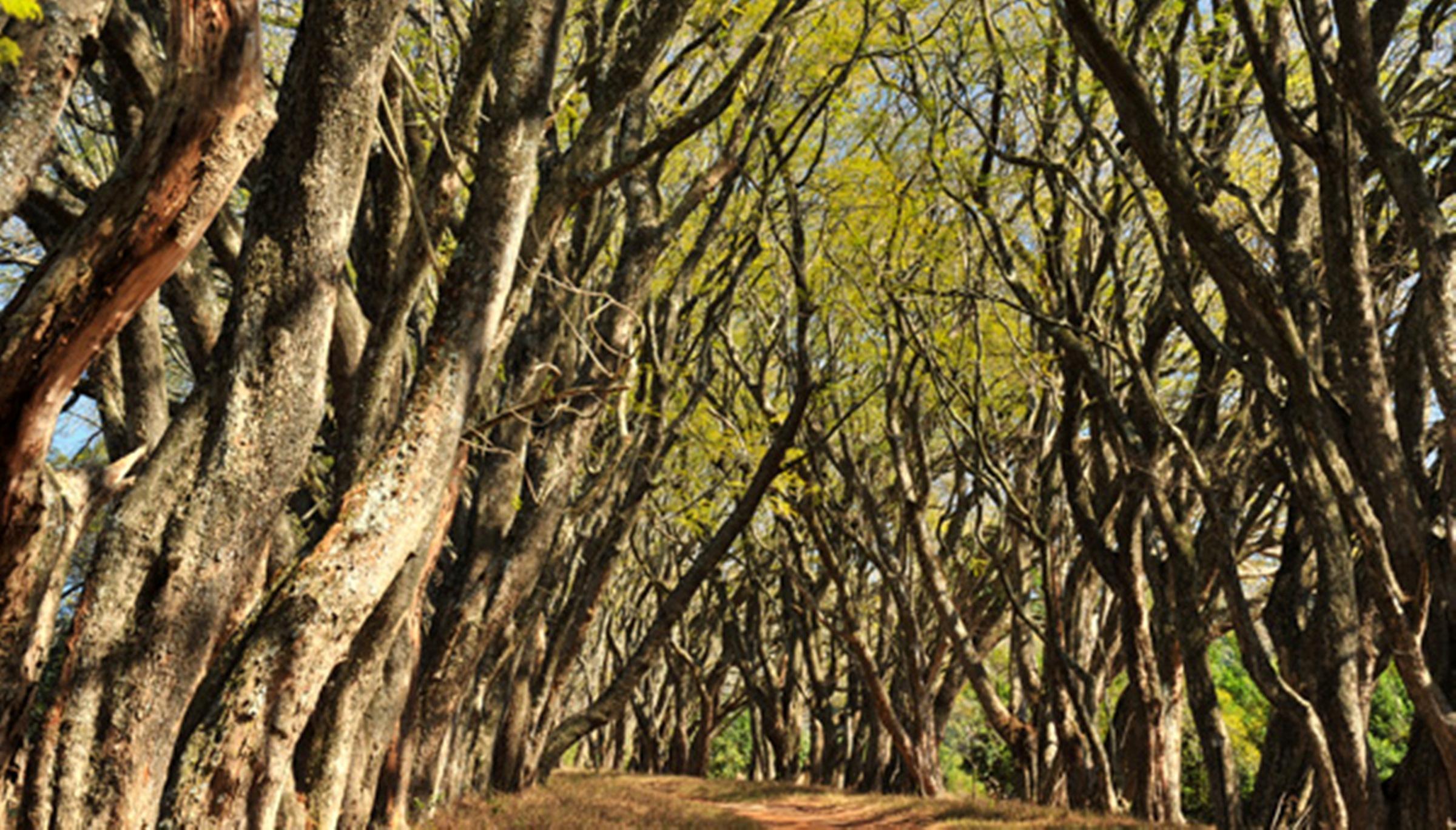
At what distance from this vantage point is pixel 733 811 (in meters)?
15.8

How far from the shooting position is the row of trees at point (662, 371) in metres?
3.70

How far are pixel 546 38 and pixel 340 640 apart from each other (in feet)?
8.66

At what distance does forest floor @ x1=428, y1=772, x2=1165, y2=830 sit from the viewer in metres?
10.7

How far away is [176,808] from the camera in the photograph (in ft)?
11.8

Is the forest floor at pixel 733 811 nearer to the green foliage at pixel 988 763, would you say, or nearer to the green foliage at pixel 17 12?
the green foliage at pixel 988 763

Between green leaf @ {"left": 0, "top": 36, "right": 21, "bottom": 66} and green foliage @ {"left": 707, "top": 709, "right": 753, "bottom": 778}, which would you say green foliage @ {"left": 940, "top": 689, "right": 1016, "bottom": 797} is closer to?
green foliage @ {"left": 707, "top": 709, "right": 753, "bottom": 778}

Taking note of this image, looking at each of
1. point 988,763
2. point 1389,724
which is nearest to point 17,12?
point 988,763

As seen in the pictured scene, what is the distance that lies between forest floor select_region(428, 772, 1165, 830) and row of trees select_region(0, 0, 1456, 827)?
0.63m

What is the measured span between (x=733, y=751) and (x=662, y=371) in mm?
40709

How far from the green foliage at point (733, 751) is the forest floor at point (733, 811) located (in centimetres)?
2331

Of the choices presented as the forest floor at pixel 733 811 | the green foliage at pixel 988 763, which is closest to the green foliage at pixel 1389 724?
the green foliage at pixel 988 763

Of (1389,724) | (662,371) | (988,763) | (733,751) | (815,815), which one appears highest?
(662,371)

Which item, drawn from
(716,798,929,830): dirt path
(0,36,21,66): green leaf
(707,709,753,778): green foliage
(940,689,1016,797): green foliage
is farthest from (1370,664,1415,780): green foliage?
(0,36,21,66): green leaf

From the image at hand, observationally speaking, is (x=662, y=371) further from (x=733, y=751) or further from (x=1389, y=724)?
(x=733, y=751)
